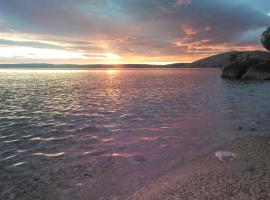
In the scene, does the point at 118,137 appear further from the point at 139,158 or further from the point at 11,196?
the point at 11,196

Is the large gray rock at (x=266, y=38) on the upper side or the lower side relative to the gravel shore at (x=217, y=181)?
upper

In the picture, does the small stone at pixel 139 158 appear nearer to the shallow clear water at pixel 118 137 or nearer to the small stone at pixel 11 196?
the shallow clear water at pixel 118 137

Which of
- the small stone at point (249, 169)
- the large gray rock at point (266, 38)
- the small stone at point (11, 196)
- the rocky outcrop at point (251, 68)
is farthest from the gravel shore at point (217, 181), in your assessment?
the rocky outcrop at point (251, 68)

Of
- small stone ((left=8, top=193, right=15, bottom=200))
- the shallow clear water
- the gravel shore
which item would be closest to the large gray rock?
the shallow clear water

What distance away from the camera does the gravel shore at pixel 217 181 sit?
6.61 m

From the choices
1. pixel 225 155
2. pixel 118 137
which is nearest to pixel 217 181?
pixel 225 155

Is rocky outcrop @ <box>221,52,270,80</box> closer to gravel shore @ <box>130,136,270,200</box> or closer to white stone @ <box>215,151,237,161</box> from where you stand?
white stone @ <box>215,151,237,161</box>

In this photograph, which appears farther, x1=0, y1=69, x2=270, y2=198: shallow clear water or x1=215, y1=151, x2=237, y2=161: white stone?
x1=0, y1=69, x2=270, y2=198: shallow clear water

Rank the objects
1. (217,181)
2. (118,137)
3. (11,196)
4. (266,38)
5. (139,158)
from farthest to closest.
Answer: (266,38) → (118,137) → (139,158) → (217,181) → (11,196)

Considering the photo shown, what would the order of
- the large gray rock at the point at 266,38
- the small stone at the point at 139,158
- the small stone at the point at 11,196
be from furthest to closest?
1. the large gray rock at the point at 266,38
2. the small stone at the point at 139,158
3. the small stone at the point at 11,196

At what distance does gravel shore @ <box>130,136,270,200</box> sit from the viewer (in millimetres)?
6611

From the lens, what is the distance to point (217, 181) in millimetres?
7441

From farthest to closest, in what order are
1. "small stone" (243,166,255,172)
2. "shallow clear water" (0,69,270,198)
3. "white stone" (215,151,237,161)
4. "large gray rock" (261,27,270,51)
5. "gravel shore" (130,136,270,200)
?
"large gray rock" (261,27,270,51)
"shallow clear water" (0,69,270,198)
"white stone" (215,151,237,161)
"small stone" (243,166,255,172)
"gravel shore" (130,136,270,200)

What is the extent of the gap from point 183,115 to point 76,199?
13662 millimetres
